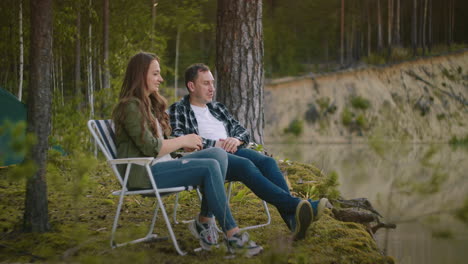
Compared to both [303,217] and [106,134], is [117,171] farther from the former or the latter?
[303,217]

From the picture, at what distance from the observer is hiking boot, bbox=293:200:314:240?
2.56m

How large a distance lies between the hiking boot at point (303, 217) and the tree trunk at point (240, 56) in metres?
2.19

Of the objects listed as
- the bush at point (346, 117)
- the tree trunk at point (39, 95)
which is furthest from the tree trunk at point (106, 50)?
the bush at point (346, 117)

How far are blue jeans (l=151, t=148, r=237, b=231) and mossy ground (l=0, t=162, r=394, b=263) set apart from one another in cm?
23

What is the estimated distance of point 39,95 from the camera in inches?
106

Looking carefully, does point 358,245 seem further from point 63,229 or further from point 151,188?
point 63,229

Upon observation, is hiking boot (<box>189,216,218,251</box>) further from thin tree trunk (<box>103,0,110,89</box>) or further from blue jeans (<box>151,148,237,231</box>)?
thin tree trunk (<box>103,0,110,89</box>)

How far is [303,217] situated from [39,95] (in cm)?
165

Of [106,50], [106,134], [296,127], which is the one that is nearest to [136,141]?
[106,134]

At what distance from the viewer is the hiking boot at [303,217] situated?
2557mm

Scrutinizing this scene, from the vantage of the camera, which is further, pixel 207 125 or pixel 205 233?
pixel 207 125

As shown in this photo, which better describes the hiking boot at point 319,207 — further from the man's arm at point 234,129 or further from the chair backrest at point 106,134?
the chair backrest at point 106,134

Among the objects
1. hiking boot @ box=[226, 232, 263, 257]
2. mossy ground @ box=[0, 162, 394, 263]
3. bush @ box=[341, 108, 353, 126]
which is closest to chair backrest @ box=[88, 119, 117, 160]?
mossy ground @ box=[0, 162, 394, 263]

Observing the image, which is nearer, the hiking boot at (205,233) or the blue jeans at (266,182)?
the hiking boot at (205,233)
